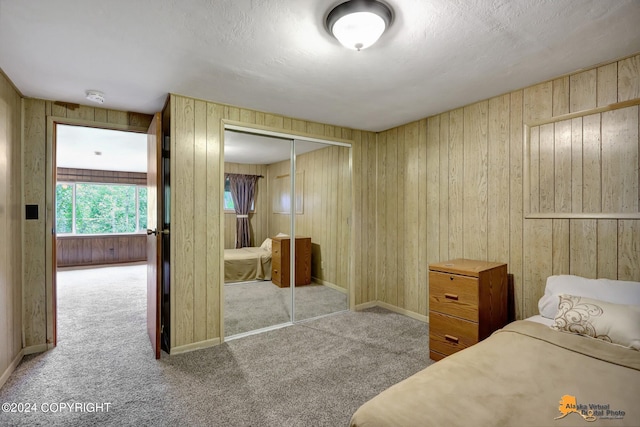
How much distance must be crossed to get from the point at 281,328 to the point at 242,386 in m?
1.11

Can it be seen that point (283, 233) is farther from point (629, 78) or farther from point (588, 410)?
point (629, 78)

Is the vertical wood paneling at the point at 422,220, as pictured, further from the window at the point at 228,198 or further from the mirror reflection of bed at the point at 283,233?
the window at the point at 228,198

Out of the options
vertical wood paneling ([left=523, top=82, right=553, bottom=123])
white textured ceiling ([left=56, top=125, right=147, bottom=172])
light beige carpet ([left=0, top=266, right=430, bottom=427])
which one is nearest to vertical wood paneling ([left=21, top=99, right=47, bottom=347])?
light beige carpet ([left=0, top=266, right=430, bottom=427])

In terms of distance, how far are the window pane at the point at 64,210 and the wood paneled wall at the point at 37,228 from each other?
5.40m

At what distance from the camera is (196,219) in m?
2.81

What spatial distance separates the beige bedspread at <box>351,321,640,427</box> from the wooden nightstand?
0.68m

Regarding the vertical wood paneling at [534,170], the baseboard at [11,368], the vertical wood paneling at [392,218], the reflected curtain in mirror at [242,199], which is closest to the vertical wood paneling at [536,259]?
the vertical wood paneling at [534,170]

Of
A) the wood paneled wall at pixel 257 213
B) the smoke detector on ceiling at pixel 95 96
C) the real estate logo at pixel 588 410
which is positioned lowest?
the real estate logo at pixel 588 410

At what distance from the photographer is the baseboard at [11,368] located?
2188 mm

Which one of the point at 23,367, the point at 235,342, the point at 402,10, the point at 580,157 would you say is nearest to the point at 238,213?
the point at 235,342

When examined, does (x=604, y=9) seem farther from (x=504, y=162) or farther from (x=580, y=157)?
(x=504, y=162)

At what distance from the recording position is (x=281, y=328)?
3.29 metres

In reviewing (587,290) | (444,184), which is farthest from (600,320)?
(444,184)

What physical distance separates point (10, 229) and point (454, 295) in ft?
12.0
